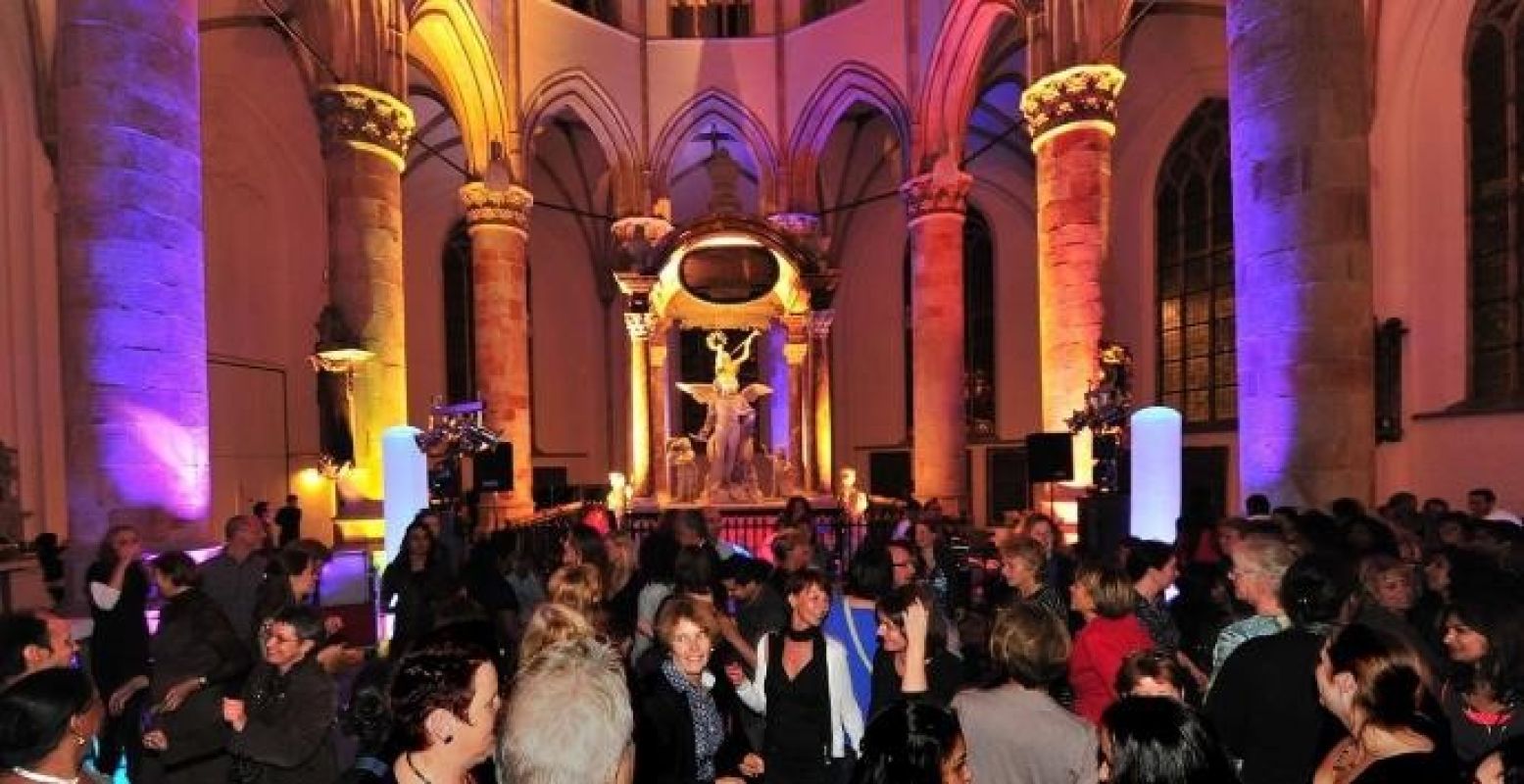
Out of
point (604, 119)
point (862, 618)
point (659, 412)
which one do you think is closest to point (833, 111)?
point (604, 119)

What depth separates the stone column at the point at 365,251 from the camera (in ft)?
37.9

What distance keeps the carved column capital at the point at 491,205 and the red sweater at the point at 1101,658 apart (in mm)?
14352

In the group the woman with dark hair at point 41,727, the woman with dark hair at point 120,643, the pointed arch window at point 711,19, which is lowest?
the woman with dark hair at point 120,643

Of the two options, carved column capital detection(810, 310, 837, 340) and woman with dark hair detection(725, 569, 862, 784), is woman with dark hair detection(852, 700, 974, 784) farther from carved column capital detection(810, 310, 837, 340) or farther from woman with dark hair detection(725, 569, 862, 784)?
carved column capital detection(810, 310, 837, 340)

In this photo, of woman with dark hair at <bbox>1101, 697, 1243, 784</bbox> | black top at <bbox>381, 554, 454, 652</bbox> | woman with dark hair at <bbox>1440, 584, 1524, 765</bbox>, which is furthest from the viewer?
black top at <bbox>381, 554, 454, 652</bbox>

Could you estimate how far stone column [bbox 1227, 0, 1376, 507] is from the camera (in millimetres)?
6469

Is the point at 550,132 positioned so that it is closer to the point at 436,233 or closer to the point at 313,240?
the point at 436,233

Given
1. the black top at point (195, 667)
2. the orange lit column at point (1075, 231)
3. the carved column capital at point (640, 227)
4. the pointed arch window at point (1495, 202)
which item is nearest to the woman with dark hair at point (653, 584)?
the black top at point (195, 667)

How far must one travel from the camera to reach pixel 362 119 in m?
11.7

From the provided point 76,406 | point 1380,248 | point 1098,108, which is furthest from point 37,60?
point 1380,248

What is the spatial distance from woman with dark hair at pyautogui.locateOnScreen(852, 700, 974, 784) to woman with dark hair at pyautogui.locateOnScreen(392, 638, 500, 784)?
849 mm

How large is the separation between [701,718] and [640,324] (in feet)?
42.4

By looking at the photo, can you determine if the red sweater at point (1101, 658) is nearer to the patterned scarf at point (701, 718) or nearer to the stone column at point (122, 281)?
the patterned scarf at point (701, 718)

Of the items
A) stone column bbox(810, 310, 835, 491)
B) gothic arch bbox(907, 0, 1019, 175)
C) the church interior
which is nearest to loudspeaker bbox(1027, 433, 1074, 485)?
the church interior
